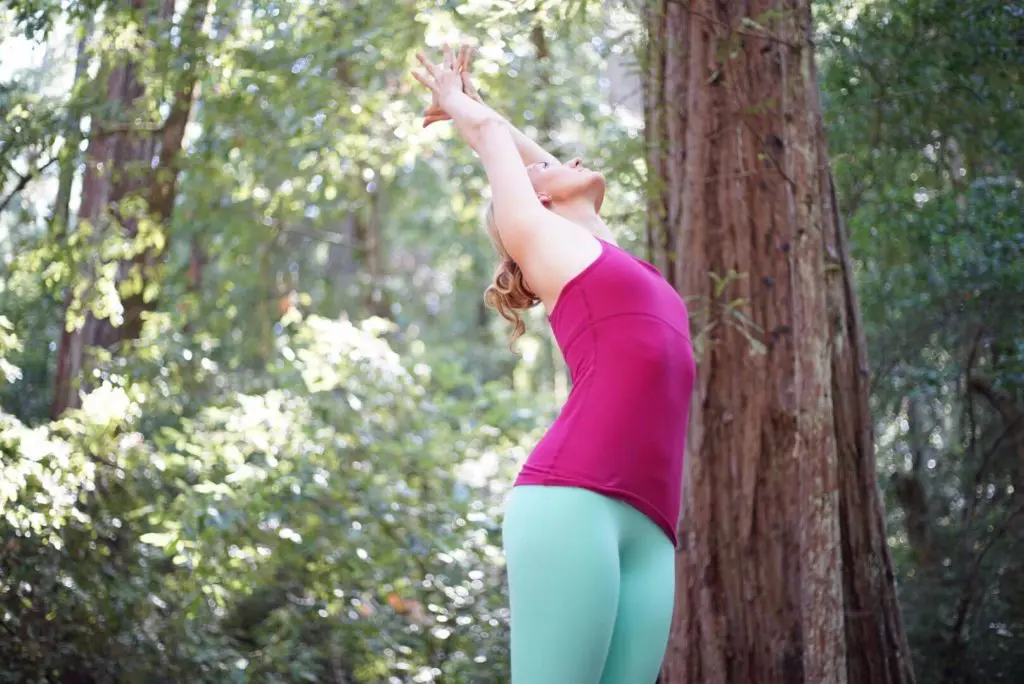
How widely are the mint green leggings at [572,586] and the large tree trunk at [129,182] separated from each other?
3659mm

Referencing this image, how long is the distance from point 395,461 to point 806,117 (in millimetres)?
3411

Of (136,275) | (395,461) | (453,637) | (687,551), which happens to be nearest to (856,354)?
(687,551)

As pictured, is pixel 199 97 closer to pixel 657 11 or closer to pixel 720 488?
pixel 657 11

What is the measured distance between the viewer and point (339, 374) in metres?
5.63

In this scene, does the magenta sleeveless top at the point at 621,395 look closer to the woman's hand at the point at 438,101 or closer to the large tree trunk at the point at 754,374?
the woman's hand at the point at 438,101

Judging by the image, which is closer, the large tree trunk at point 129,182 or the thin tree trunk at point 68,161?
the thin tree trunk at point 68,161

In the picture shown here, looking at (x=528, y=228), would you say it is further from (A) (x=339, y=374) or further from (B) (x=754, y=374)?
(A) (x=339, y=374)

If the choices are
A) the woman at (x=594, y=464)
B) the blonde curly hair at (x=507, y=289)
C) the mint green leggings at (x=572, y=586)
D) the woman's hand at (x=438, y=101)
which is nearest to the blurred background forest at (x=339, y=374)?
the woman's hand at (x=438, y=101)

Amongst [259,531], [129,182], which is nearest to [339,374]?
[259,531]

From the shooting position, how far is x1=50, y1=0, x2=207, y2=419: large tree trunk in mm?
5141

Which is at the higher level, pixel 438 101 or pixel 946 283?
pixel 946 283

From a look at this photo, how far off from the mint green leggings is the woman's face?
2.46 feet

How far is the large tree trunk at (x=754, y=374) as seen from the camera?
3.31m

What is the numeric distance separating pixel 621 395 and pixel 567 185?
2.04 feet
